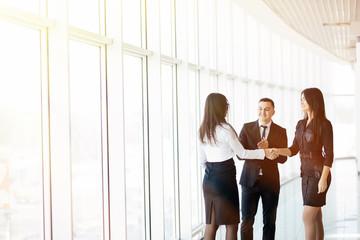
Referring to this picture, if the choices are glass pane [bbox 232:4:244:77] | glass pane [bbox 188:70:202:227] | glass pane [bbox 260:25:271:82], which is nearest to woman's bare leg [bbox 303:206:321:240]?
glass pane [bbox 188:70:202:227]

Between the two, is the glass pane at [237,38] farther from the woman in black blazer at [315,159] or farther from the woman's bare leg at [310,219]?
the woman's bare leg at [310,219]

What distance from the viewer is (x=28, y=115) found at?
338cm

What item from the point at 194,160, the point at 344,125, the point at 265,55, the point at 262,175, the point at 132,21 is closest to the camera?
the point at 262,175

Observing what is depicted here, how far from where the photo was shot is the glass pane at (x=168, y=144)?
6055mm

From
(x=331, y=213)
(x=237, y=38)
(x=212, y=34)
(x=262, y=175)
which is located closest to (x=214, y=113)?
(x=262, y=175)

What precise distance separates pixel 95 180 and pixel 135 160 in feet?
3.23

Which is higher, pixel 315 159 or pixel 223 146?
pixel 223 146

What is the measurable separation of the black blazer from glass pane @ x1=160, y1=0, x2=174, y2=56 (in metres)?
1.81

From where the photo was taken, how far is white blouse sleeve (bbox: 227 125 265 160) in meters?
4.16

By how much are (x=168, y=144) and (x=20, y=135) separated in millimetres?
3081

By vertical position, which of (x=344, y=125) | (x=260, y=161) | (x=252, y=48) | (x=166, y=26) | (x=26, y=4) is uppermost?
(x=252, y=48)

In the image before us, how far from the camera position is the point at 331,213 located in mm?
7688

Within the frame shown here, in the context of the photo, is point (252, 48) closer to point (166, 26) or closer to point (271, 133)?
point (166, 26)

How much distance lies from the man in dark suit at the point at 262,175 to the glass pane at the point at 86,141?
4.82ft
